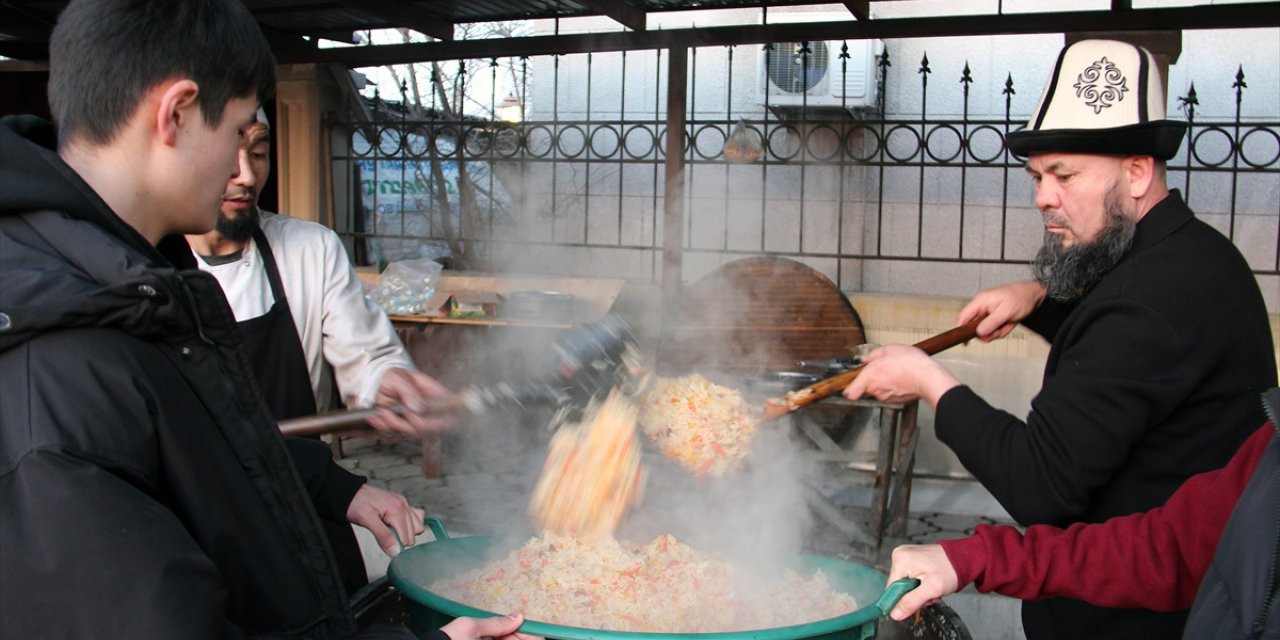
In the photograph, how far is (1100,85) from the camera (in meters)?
2.26

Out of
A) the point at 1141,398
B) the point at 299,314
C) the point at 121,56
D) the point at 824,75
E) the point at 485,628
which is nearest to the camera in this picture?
the point at 121,56

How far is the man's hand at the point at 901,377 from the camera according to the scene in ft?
7.98

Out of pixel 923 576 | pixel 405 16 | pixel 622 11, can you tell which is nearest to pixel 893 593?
pixel 923 576

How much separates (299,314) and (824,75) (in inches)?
267

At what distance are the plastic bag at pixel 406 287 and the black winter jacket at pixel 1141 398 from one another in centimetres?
519

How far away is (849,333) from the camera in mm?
6527

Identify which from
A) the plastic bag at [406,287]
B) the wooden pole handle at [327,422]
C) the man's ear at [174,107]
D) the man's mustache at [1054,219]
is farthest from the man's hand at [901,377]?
the plastic bag at [406,287]

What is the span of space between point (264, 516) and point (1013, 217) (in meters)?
7.91

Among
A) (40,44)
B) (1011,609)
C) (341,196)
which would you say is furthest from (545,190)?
(1011,609)

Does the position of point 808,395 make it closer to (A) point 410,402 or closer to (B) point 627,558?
(B) point 627,558

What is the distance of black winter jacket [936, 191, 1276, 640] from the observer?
80.6 inches

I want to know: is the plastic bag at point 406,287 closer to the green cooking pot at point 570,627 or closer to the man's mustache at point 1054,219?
the green cooking pot at point 570,627

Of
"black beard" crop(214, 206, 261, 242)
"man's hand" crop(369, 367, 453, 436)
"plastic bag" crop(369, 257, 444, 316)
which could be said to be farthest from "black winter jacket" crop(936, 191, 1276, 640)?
"plastic bag" crop(369, 257, 444, 316)

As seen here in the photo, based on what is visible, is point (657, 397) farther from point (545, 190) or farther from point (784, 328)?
point (545, 190)
